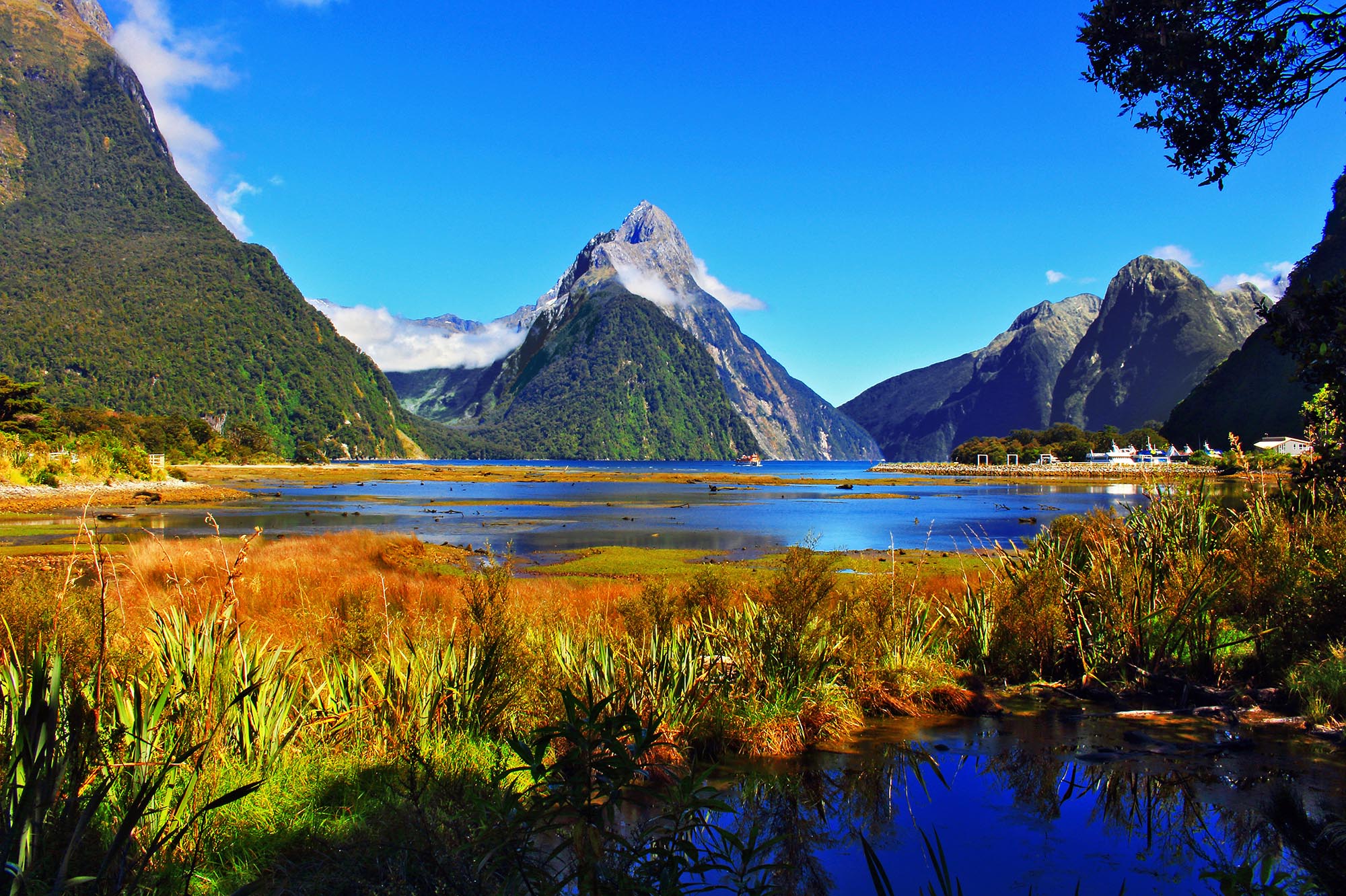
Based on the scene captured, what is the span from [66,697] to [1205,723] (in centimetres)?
1032

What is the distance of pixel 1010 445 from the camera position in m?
168

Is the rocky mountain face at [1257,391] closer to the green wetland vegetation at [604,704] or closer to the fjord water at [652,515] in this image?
the fjord water at [652,515]

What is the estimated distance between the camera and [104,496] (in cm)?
4678

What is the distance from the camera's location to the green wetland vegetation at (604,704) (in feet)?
12.2

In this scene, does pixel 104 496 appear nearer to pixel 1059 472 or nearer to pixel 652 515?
pixel 652 515

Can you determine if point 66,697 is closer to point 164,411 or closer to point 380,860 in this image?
point 380,860

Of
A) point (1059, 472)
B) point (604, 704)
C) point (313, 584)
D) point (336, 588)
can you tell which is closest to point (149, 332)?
point (1059, 472)

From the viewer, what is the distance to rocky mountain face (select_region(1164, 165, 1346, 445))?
324 feet

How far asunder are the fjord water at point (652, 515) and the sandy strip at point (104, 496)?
9.60 ft

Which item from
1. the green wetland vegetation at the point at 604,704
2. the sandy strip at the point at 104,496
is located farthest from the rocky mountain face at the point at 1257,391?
the sandy strip at the point at 104,496

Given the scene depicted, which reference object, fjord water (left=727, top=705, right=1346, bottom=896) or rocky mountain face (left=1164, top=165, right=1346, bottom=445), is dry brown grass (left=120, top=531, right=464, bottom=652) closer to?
fjord water (left=727, top=705, right=1346, bottom=896)

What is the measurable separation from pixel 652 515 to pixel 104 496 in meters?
32.8

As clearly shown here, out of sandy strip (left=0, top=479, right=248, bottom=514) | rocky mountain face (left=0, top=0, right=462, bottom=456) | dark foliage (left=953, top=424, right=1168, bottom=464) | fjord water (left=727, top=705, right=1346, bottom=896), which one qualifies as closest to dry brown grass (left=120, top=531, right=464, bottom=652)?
fjord water (left=727, top=705, right=1346, bottom=896)

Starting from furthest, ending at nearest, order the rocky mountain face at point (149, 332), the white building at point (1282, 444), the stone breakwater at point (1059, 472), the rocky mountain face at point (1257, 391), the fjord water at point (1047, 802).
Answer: the rocky mountain face at point (149, 332) < the stone breakwater at point (1059, 472) < the rocky mountain face at point (1257, 391) < the white building at point (1282, 444) < the fjord water at point (1047, 802)
